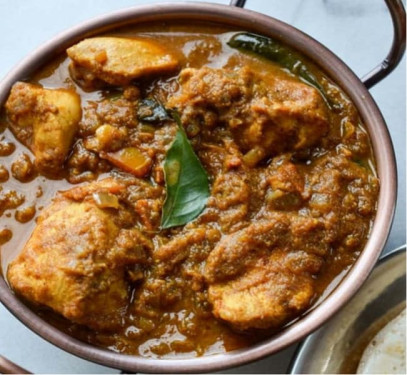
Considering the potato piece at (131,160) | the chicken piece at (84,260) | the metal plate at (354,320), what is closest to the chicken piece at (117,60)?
the potato piece at (131,160)

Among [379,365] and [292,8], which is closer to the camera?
[379,365]

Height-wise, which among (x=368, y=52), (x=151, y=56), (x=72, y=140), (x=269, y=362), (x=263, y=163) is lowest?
(x=269, y=362)

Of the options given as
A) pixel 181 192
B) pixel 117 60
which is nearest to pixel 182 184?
pixel 181 192

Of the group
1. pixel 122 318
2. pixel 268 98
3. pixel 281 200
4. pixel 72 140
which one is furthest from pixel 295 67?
pixel 122 318

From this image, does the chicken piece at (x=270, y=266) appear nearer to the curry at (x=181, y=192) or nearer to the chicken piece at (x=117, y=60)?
the curry at (x=181, y=192)

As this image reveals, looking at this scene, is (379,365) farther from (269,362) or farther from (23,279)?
(23,279)

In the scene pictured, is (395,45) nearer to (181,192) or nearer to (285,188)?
(285,188)

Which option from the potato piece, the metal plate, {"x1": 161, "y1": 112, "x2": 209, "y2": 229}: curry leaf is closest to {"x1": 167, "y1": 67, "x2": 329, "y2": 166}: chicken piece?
{"x1": 161, "y1": 112, "x2": 209, "y2": 229}: curry leaf
